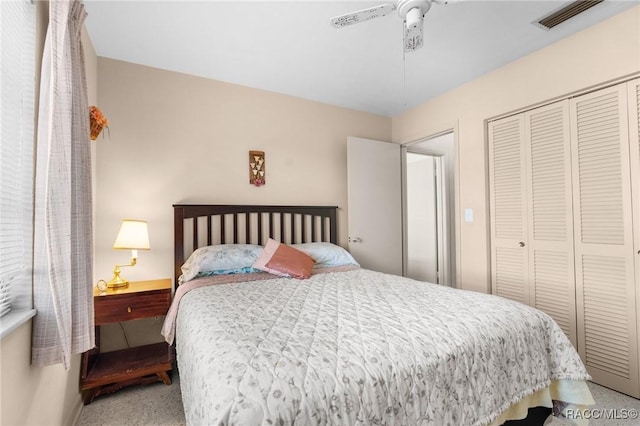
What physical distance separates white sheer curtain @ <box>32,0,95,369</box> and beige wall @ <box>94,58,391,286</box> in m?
1.13

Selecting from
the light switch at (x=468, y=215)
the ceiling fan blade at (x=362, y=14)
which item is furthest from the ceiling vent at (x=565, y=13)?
the light switch at (x=468, y=215)

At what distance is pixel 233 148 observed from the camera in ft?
9.96

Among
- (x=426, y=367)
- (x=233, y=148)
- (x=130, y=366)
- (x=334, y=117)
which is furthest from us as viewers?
(x=334, y=117)

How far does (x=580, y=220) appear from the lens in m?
2.31

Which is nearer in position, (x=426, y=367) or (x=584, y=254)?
(x=426, y=367)

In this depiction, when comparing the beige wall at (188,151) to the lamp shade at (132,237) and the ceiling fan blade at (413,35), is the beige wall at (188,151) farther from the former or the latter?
the ceiling fan blade at (413,35)

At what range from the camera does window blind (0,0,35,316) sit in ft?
3.73

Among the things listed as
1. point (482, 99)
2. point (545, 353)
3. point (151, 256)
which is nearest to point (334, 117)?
point (482, 99)

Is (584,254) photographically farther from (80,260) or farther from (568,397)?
(80,260)

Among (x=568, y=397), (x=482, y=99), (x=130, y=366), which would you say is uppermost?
(x=482, y=99)

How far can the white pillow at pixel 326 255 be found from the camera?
290cm

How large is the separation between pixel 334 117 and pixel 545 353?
2991 millimetres

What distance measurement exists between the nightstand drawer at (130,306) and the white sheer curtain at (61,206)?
651 mm

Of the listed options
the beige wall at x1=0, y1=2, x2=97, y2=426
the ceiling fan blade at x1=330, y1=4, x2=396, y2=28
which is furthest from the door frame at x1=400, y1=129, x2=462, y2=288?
the beige wall at x1=0, y1=2, x2=97, y2=426
